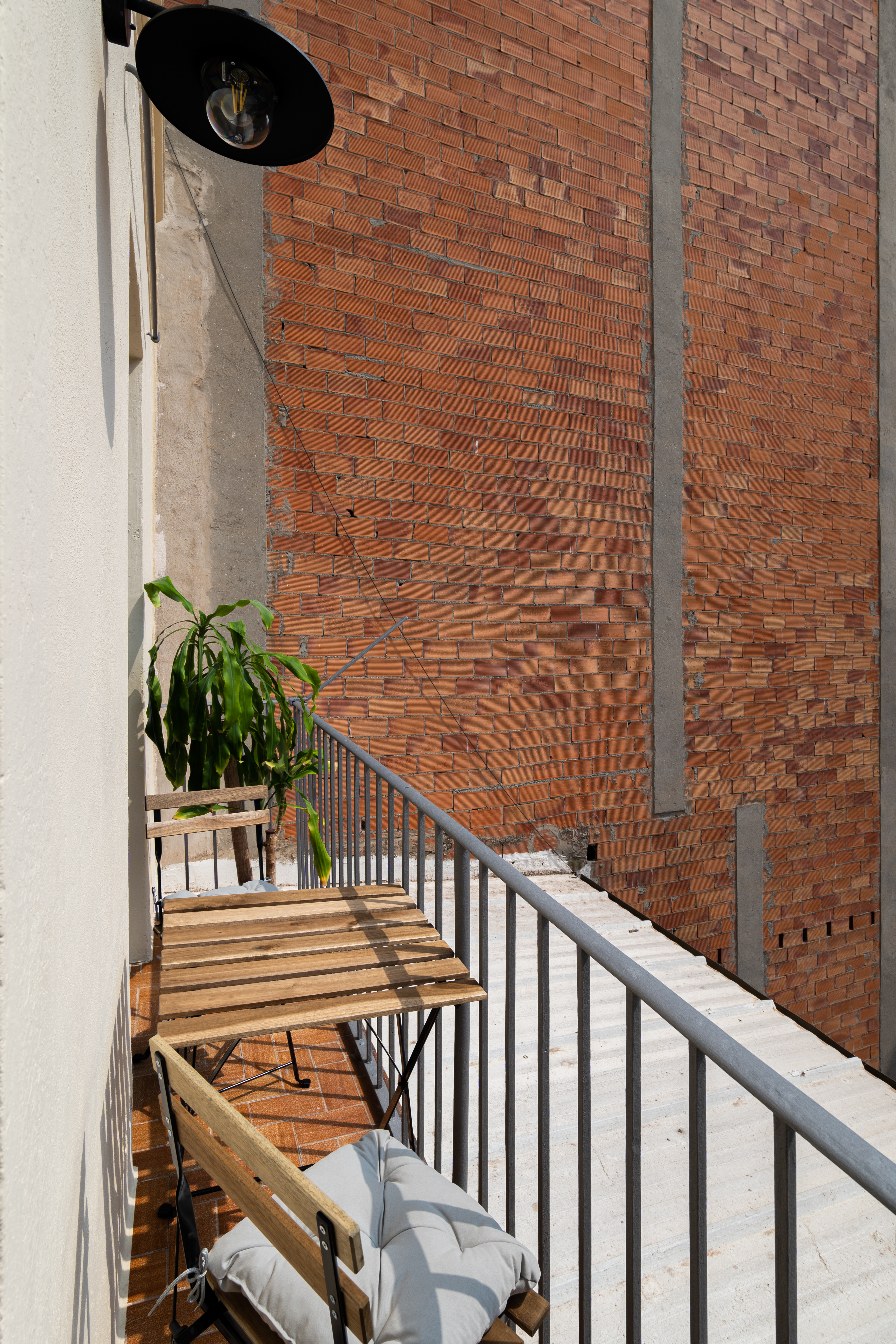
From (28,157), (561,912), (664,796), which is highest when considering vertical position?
(28,157)

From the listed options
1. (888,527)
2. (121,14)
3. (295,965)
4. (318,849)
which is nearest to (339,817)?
(318,849)

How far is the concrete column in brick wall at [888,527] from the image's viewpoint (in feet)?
19.4

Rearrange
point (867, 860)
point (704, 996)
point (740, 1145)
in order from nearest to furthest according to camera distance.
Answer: point (740, 1145)
point (704, 996)
point (867, 860)

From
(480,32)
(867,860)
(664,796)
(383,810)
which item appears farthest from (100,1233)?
(867,860)

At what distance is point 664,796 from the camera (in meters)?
4.84

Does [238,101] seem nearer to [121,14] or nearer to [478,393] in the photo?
[121,14]

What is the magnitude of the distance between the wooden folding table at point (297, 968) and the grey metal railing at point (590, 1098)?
0.27 feet

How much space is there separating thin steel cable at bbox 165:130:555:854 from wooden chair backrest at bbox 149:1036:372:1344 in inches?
121

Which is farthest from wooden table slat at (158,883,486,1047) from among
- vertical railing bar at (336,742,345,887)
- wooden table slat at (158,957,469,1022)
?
vertical railing bar at (336,742,345,887)

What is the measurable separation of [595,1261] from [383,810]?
241cm

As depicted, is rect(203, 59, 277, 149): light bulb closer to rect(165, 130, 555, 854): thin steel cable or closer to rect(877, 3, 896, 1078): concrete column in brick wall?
rect(165, 130, 555, 854): thin steel cable

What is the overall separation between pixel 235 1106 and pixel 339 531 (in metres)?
2.56

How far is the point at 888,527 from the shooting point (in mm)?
6113

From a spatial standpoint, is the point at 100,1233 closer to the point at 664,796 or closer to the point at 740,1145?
the point at 740,1145
